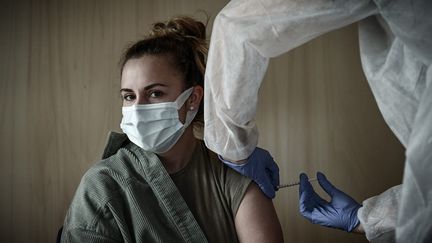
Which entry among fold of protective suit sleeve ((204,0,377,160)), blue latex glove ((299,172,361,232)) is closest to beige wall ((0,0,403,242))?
blue latex glove ((299,172,361,232))

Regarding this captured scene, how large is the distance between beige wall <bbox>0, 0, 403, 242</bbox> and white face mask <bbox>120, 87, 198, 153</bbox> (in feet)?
1.31

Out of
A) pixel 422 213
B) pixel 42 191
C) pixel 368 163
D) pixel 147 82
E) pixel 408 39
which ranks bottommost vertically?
pixel 42 191

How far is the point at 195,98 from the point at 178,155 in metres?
0.19

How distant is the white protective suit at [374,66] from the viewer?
0.53 meters

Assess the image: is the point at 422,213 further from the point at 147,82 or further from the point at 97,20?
the point at 97,20

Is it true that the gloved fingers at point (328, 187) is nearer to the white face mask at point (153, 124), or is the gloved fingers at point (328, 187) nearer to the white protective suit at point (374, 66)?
the white protective suit at point (374, 66)

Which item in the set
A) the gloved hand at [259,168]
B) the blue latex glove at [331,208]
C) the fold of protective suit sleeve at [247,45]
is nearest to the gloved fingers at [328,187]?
the blue latex glove at [331,208]

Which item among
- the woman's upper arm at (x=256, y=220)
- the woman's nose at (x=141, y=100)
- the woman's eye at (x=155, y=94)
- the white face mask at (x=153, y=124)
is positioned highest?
the woman's eye at (x=155, y=94)

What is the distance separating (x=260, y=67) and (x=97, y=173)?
0.58 metres

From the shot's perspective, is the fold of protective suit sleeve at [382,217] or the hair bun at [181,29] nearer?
the fold of protective suit sleeve at [382,217]

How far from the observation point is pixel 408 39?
0.53m

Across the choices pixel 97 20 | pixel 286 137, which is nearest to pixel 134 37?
pixel 97 20

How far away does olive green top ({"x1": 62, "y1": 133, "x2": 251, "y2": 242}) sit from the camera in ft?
2.91

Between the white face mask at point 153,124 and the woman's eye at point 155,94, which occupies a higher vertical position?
the woman's eye at point 155,94
